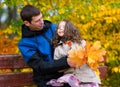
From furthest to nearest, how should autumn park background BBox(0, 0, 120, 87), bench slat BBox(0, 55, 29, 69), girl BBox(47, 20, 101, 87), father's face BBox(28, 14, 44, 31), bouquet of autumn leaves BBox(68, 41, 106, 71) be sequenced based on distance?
autumn park background BBox(0, 0, 120, 87) < bench slat BBox(0, 55, 29, 69) < father's face BBox(28, 14, 44, 31) < girl BBox(47, 20, 101, 87) < bouquet of autumn leaves BBox(68, 41, 106, 71)

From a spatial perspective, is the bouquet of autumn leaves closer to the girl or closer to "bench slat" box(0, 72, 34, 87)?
the girl

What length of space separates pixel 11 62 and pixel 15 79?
20 centimetres

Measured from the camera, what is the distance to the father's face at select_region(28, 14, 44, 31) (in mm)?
4195

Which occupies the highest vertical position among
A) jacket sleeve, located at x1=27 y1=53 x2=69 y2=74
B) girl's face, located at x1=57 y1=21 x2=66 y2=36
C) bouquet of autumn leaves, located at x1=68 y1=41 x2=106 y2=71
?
girl's face, located at x1=57 y1=21 x2=66 y2=36

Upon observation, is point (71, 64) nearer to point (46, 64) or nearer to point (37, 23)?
point (46, 64)

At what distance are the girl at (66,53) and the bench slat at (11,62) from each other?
749mm

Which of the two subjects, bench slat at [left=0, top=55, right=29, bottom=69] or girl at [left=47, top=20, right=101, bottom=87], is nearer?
girl at [left=47, top=20, right=101, bottom=87]

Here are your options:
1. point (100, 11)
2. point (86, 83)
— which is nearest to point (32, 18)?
point (86, 83)

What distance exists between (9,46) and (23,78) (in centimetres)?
303

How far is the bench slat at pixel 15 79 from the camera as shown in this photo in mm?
4671

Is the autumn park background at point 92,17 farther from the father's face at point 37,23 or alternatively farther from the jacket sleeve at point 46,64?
the jacket sleeve at point 46,64

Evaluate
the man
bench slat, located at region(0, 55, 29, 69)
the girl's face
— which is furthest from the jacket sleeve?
bench slat, located at region(0, 55, 29, 69)

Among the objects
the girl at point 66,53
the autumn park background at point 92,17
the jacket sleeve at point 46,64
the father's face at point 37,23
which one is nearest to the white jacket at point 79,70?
the girl at point 66,53

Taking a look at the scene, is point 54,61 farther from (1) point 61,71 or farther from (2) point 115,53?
(2) point 115,53
